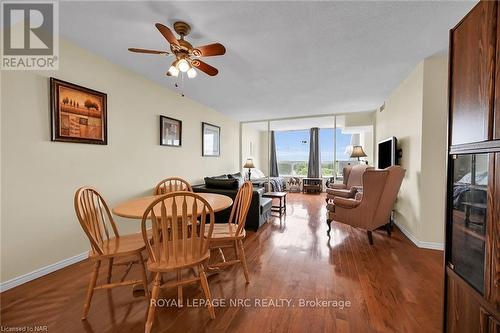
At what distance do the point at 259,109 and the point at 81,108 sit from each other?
12.1 feet

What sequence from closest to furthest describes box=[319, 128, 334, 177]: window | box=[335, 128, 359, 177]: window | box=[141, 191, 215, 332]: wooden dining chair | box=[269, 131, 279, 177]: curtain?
box=[141, 191, 215, 332]: wooden dining chair → box=[335, 128, 359, 177]: window → box=[319, 128, 334, 177]: window → box=[269, 131, 279, 177]: curtain

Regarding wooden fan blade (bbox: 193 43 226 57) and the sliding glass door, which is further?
the sliding glass door

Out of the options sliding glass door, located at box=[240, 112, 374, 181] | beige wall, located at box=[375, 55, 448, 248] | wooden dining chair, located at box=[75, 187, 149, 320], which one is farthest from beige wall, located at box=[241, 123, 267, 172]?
wooden dining chair, located at box=[75, 187, 149, 320]

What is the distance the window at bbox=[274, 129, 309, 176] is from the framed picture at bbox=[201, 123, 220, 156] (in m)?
4.03

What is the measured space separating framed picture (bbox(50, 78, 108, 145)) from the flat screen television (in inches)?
166

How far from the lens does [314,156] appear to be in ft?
25.8

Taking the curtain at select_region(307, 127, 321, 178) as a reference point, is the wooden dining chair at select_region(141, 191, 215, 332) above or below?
below

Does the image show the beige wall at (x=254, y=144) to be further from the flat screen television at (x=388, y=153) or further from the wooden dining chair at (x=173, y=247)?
the wooden dining chair at (x=173, y=247)

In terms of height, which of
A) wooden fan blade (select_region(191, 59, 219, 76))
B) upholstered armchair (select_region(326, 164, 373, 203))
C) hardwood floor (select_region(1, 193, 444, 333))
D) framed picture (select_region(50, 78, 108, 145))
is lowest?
hardwood floor (select_region(1, 193, 444, 333))

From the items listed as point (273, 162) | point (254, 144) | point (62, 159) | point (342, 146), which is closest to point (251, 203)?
point (62, 159)

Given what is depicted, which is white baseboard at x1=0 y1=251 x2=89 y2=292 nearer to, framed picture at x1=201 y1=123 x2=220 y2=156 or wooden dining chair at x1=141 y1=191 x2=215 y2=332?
wooden dining chair at x1=141 y1=191 x2=215 y2=332

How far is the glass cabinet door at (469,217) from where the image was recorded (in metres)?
0.98

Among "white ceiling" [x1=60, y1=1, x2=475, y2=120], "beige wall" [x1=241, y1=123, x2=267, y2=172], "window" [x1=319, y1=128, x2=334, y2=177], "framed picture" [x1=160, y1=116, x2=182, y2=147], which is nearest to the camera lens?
"white ceiling" [x1=60, y1=1, x2=475, y2=120]

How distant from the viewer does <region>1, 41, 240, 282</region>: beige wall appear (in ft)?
5.90
